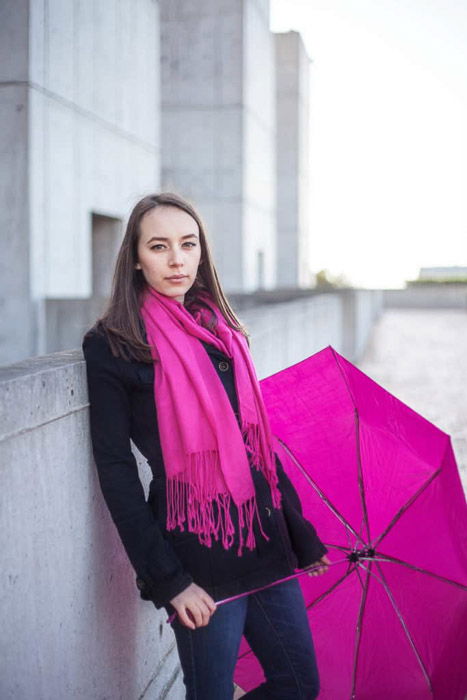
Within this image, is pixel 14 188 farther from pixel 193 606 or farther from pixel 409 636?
pixel 193 606

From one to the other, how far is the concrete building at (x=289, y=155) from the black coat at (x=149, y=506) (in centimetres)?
2948

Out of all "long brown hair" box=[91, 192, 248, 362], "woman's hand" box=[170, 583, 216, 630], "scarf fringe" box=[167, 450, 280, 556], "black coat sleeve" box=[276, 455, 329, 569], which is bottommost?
"woman's hand" box=[170, 583, 216, 630]

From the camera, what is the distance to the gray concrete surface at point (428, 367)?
8742mm

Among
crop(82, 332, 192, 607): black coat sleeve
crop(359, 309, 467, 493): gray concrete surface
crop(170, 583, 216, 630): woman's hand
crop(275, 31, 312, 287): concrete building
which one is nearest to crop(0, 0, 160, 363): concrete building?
crop(359, 309, 467, 493): gray concrete surface

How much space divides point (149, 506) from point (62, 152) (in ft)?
37.0

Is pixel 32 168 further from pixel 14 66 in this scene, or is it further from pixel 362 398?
pixel 362 398

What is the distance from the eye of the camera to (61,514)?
2.00 metres

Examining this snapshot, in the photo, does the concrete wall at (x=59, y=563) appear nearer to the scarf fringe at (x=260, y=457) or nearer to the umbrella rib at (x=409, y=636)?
the scarf fringe at (x=260, y=457)

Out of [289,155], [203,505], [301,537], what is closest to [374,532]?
[301,537]

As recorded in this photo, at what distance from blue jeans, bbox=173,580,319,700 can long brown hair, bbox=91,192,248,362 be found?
27.2 inches

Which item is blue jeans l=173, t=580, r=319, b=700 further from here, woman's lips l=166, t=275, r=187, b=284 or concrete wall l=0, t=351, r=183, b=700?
woman's lips l=166, t=275, r=187, b=284

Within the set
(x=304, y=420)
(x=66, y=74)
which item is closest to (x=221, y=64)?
(x=66, y=74)

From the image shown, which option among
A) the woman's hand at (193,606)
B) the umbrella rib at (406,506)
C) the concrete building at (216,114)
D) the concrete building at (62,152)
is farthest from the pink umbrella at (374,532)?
the concrete building at (216,114)

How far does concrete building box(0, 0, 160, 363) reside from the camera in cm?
1148
